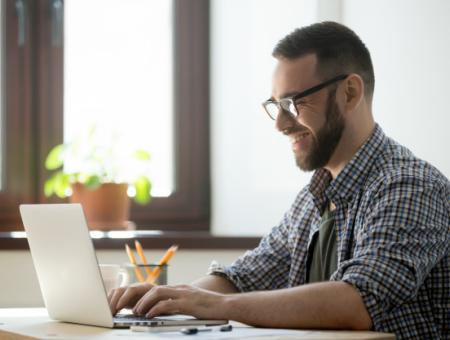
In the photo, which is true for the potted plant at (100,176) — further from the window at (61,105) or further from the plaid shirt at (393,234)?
the plaid shirt at (393,234)

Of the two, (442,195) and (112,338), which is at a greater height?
(442,195)

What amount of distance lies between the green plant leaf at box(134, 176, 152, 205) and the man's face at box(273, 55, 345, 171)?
4.22 ft

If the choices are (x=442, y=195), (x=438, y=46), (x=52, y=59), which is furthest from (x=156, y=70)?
(x=442, y=195)

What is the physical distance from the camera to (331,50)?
2070mm

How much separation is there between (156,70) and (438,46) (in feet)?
3.55

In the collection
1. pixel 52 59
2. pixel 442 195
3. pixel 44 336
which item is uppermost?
pixel 52 59

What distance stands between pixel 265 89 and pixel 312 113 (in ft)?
4.21

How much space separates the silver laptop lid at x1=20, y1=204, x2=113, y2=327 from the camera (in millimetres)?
1572

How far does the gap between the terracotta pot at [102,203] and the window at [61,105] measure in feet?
0.50

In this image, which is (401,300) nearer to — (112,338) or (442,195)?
(442,195)

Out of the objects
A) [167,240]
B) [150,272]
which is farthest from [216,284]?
[167,240]

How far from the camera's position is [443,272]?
181cm

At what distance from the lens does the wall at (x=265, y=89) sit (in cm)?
298

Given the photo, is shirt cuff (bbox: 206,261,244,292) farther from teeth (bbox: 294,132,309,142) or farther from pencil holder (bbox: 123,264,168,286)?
teeth (bbox: 294,132,309,142)
